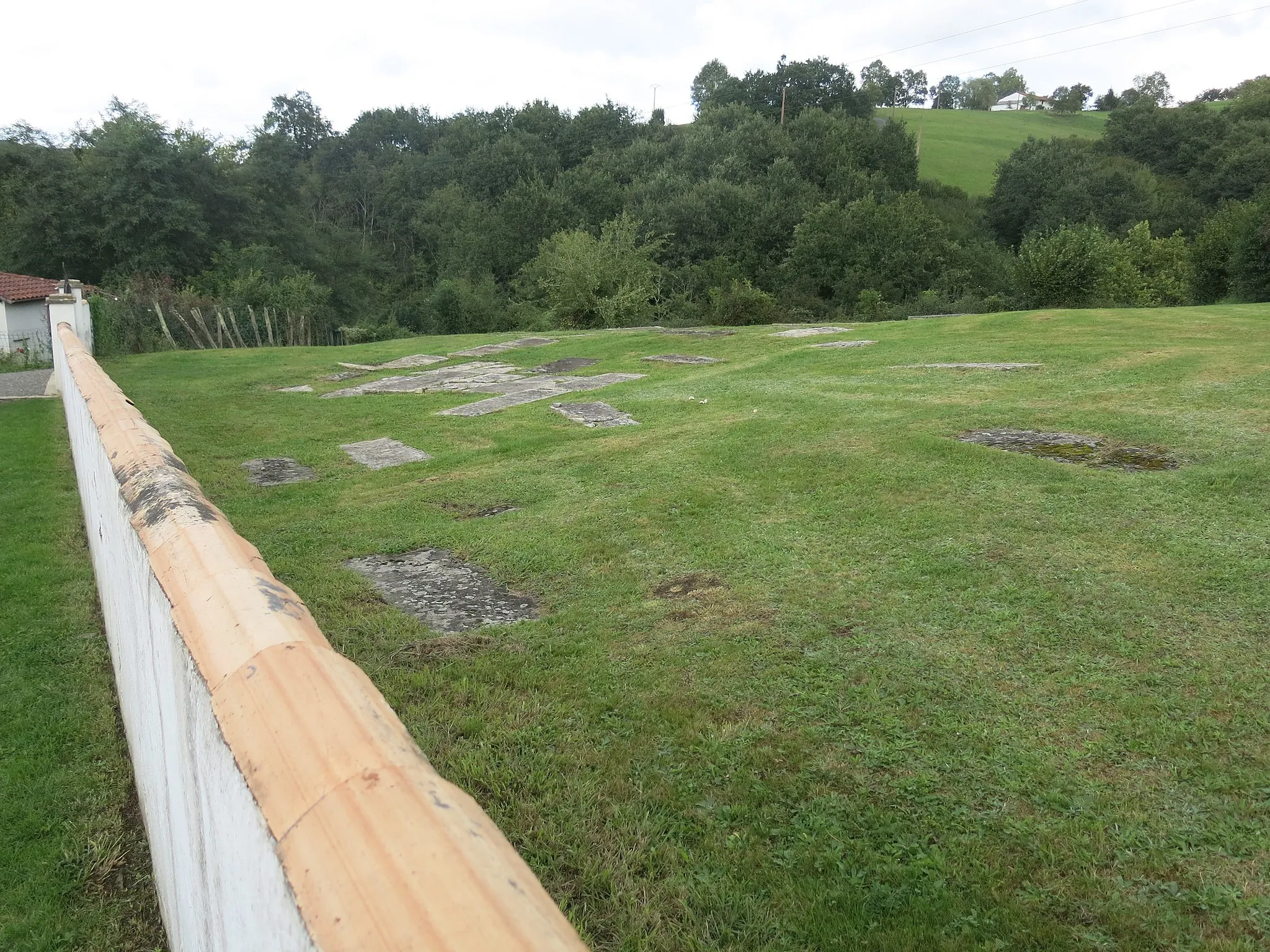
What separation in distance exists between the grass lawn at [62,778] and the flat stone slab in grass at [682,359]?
26.0ft

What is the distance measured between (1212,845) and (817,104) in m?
53.8

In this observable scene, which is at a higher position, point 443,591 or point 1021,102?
point 1021,102

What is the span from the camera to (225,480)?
649 centimetres

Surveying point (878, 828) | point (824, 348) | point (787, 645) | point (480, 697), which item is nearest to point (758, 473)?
point (787, 645)

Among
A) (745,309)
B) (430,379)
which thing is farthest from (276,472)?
(745,309)

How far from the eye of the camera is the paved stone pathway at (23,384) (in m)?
12.1

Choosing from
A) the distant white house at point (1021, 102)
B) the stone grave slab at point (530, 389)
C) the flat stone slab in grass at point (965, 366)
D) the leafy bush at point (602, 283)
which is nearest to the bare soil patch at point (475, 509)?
the stone grave slab at point (530, 389)

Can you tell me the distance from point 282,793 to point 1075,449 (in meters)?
5.85

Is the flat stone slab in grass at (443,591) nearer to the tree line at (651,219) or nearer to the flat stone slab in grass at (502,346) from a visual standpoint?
the flat stone slab in grass at (502,346)

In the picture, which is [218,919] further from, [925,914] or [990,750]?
[990,750]

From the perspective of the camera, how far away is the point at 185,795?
1.65 meters

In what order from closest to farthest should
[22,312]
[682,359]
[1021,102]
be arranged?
[682,359] → [22,312] → [1021,102]

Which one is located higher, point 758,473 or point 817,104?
point 817,104

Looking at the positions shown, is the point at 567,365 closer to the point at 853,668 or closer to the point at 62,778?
the point at 853,668
